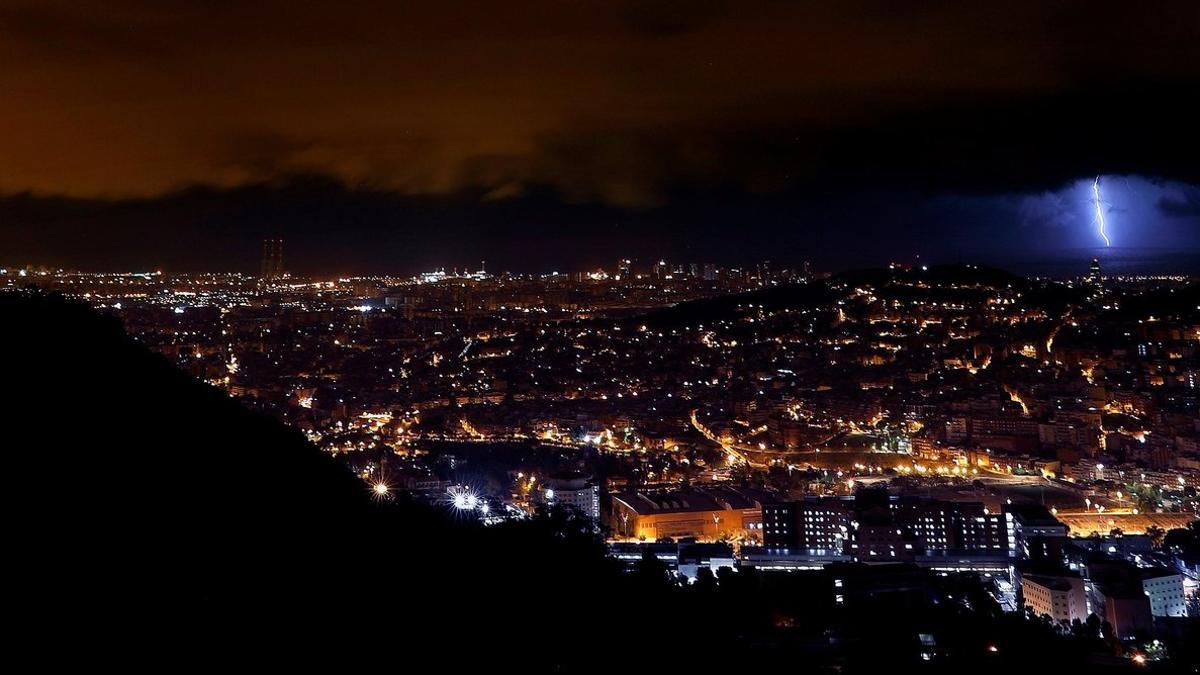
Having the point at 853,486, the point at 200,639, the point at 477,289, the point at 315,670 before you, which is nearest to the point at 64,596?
the point at 200,639

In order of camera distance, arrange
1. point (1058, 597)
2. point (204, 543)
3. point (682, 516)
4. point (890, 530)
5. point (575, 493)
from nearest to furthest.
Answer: point (204, 543) → point (1058, 597) → point (890, 530) → point (682, 516) → point (575, 493)

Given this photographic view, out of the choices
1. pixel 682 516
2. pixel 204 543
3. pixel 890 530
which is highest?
pixel 204 543

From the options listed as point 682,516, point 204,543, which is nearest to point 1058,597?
point 682,516

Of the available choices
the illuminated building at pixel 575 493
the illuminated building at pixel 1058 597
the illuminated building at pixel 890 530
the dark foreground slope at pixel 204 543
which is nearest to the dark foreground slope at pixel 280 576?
the dark foreground slope at pixel 204 543

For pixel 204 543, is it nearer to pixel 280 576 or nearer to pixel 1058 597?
pixel 280 576

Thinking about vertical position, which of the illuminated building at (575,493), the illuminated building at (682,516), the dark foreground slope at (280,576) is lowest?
the illuminated building at (682,516)

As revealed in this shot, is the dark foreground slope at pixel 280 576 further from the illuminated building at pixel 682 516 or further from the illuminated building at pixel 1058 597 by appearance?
the illuminated building at pixel 682 516

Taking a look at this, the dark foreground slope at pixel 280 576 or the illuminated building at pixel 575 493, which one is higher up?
the dark foreground slope at pixel 280 576

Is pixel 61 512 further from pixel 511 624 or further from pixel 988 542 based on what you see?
pixel 988 542

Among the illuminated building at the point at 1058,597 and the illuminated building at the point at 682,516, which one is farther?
the illuminated building at the point at 682,516

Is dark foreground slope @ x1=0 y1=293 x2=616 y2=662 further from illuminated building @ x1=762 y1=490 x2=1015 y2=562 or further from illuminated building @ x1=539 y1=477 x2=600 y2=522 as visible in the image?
illuminated building @ x1=539 y1=477 x2=600 y2=522

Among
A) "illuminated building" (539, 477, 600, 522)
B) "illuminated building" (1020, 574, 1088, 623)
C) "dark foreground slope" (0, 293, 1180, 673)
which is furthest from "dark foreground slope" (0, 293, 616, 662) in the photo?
"illuminated building" (539, 477, 600, 522)

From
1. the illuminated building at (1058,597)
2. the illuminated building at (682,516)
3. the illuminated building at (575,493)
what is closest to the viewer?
the illuminated building at (1058,597)
